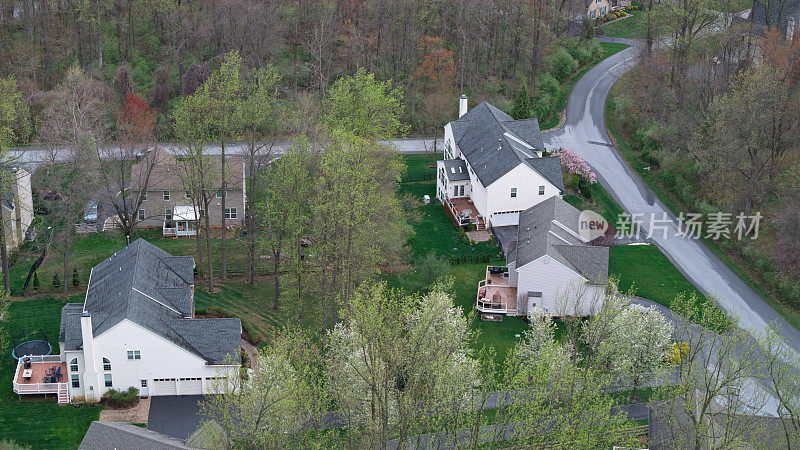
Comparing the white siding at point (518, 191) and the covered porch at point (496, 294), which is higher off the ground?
the white siding at point (518, 191)

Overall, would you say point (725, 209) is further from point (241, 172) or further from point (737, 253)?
point (241, 172)

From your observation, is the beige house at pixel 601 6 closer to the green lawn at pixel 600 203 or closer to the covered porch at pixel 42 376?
the green lawn at pixel 600 203

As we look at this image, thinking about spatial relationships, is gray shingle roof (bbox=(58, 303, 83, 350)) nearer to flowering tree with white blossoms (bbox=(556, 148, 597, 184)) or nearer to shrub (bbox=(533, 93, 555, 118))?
flowering tree with white blossoms (bbox=(556, 148, 597, 184))

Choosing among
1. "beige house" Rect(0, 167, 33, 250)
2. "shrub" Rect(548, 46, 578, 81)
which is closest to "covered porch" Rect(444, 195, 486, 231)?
"shrub" Rect(548, 46, 578, 81)

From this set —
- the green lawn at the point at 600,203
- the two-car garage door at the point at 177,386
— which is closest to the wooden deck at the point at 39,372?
the two-car garage door at the point at 177,386

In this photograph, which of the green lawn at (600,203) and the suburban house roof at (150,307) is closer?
the suburban house roof at (150,307)

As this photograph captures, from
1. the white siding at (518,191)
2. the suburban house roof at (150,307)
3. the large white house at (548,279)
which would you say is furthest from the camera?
the white siding at (518,191)

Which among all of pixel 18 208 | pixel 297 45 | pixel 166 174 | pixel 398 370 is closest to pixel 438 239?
pixel 166 174
